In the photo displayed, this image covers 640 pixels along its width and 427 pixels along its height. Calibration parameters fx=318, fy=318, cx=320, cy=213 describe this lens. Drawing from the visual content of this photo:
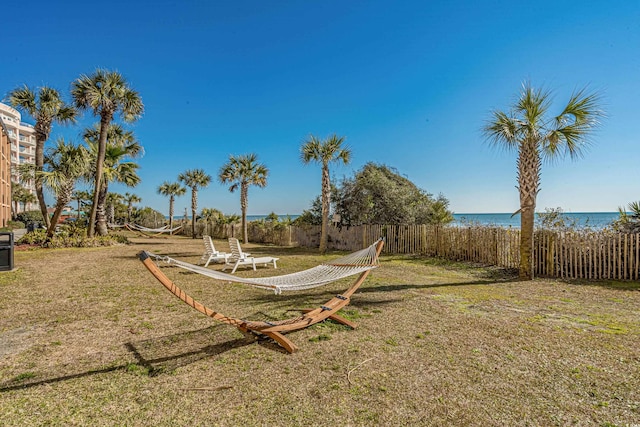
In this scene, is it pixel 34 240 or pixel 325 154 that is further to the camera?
pixel 325 154

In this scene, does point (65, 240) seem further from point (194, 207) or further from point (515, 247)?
point (515, 247)

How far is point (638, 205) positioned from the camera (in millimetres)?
7922

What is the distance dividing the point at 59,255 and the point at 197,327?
11100mm

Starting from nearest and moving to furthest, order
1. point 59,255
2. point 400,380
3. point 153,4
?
1. point 400,380
2. point 153,4
3. point 59,255

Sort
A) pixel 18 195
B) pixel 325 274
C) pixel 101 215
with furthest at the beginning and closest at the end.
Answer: pixel 18 195
pixel 101 215
pixel 325 274

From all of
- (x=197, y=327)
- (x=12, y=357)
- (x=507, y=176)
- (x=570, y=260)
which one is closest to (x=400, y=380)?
(x=197, y=327)

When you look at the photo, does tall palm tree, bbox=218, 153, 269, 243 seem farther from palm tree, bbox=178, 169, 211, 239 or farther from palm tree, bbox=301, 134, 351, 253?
palm tree, bbox=178, 169, 211, 239

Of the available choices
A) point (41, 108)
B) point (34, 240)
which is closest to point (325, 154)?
point (41, 108)

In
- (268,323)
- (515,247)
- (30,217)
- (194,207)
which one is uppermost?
(194,207)

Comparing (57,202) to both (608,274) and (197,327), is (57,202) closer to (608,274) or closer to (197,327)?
(197,327)

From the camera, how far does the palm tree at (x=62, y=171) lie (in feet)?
43.7

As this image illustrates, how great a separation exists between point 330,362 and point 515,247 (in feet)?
25.4

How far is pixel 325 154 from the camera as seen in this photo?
14.5 m

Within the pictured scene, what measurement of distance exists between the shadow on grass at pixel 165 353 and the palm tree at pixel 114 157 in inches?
618
